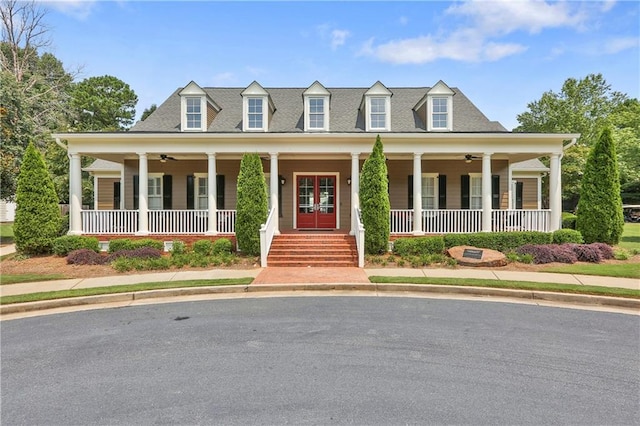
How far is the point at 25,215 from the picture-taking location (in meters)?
12.0

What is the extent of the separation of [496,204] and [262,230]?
442 inches

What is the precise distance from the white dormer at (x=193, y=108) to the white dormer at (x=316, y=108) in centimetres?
419

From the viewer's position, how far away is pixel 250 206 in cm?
1172

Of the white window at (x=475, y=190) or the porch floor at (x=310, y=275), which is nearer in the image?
the porch floor at (x=310, y=275)

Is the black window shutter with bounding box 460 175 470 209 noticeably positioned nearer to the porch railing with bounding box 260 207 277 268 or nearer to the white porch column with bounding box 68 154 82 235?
the porch railing with bounding box 260 207 277 268

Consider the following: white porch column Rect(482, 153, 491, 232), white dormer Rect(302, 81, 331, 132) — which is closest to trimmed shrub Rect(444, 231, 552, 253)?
white porch column Rect(482, 153, 491, 232)

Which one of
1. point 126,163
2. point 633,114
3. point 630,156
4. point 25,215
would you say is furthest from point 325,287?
point 633,114

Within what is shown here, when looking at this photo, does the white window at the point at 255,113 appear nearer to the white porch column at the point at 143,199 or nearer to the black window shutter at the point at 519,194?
the white porch column at the point at 143,199

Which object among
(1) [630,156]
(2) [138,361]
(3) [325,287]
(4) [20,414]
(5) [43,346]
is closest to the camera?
(4) [20,414]

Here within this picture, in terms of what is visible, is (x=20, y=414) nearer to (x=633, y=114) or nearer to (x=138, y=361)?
(x=138, y=361)

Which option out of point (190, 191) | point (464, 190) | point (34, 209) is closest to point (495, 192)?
point (464, 190)

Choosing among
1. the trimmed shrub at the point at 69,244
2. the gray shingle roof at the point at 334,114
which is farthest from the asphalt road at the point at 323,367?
the gray shingle roof at the point at 334,114

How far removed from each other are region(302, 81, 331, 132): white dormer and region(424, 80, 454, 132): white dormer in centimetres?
420

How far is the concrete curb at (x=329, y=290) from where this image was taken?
712 cm
